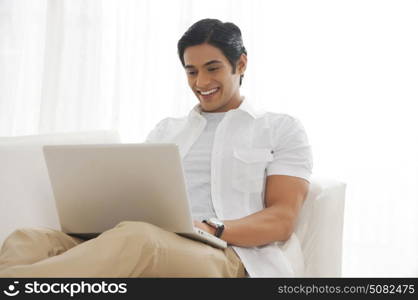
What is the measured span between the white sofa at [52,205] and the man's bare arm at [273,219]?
0.28 feet

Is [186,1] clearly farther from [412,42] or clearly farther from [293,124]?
[293,124]

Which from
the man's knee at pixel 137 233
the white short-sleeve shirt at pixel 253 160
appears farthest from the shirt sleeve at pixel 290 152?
the man's knee at pixel 137 233

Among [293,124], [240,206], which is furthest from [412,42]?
[240,206]

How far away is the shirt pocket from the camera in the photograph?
74.6 inches

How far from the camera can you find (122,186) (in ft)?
4.90

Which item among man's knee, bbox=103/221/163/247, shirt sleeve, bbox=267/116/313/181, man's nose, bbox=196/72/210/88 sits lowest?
man's knee, bbox=103/221/163/247
